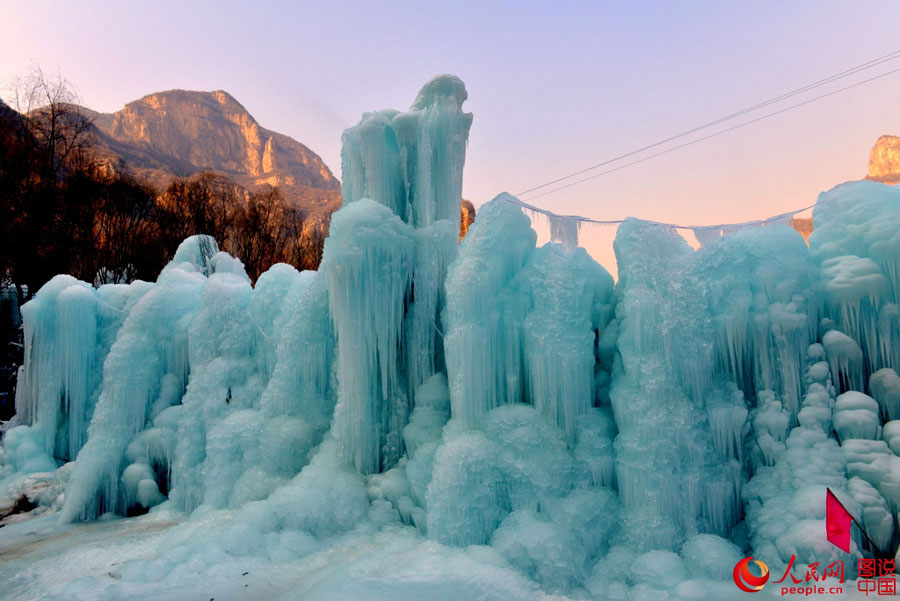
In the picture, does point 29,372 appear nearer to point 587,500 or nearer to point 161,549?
point 161,549

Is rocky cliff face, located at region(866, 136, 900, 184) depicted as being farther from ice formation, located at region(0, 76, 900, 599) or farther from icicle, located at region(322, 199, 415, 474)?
icicle, located at region(322, 199, 415, 474)

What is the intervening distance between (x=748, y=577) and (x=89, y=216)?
23926 mm

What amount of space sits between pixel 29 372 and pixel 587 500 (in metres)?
10.9

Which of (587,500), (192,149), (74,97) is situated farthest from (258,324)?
(192,149)

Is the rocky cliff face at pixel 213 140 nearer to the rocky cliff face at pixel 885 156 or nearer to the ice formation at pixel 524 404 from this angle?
the ice formation at pixel 524 404

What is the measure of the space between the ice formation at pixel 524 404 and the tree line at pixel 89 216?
12432 mm

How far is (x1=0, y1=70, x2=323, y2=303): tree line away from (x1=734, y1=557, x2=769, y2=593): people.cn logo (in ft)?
66.3

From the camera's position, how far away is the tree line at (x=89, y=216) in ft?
54.2

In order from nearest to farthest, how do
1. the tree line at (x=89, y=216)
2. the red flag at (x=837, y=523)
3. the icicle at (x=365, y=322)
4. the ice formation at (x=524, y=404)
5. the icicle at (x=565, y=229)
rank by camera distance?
the red flag at (x=837, y=523) < the ice formation at (x=524, y=404) < the icicle at (x=365, y=322) < the icicle at (x=565, y=229) < the tree line at (x=89, y=216)

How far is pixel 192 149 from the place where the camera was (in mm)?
89062

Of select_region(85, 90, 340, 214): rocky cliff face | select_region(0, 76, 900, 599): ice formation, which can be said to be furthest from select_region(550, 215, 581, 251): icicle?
select_region(85, 90, 340, 214): rocky cliff face

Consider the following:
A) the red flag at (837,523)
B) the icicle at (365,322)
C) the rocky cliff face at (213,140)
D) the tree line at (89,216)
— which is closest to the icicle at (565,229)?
the icicle at (365,322)

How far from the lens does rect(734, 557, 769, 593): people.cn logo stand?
160 inches

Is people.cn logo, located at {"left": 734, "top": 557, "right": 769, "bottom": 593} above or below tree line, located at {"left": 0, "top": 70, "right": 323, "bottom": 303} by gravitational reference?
below
